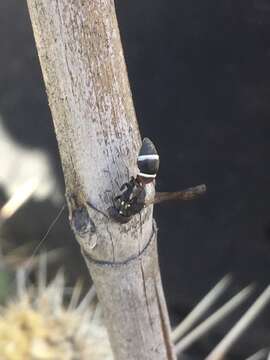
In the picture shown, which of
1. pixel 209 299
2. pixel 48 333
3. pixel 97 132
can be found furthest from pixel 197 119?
pixel 97 132

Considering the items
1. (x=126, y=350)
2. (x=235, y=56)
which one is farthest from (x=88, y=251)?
(x=235, y=56)

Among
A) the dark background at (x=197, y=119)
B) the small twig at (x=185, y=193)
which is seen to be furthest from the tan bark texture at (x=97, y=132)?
the dark background at (x=197, y=119)

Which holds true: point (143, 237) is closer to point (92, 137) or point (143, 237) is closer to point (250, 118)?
point (92, 137)

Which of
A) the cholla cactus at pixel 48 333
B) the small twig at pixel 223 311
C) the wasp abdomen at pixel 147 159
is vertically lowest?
the small twig at pixel 223 311

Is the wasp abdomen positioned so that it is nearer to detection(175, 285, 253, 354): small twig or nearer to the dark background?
the dark background

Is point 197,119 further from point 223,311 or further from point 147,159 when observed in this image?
point 147,159

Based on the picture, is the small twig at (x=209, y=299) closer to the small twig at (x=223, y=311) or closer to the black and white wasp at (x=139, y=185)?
the small twig at (x=223, y=311)
